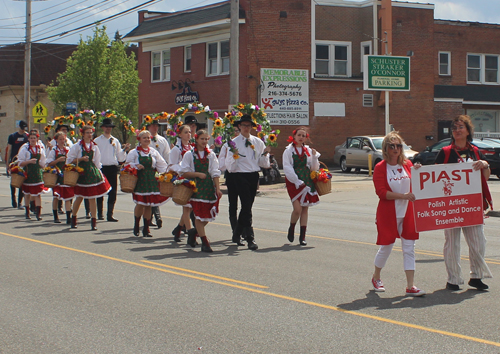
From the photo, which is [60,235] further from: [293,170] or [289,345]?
[289,345]

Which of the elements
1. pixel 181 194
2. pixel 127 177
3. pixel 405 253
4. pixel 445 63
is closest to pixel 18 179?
pixel 127 177

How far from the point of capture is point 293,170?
1070 cm

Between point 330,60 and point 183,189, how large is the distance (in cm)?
2726

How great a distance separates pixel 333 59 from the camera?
36.3 meters

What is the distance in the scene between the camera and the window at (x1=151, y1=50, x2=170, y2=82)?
3872 cm

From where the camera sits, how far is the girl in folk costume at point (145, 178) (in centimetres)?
1202

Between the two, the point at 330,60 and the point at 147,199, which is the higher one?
the point at 330,60

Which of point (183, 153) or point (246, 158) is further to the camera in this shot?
point (183, 153)

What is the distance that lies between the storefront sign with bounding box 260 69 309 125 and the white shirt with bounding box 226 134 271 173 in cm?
2359

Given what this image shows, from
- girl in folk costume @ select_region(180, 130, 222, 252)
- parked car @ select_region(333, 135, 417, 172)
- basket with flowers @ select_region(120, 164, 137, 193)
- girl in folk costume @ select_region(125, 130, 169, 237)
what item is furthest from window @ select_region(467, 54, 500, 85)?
girl in folk costume @ select_region(180, 130, 222, 252)

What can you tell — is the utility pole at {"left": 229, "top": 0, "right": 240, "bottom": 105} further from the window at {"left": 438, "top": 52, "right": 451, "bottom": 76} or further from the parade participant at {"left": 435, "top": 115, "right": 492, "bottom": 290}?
the window at {"left": 438, "top": 52, "right": 451, "bottom": 76}

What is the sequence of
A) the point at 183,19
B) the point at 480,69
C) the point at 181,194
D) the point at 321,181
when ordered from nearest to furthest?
the point at 181,194
the point at 321,181
the point at 183,19
the point at 480,69

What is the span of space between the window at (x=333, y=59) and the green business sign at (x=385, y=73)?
6.25m

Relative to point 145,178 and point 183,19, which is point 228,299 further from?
point 183,19
